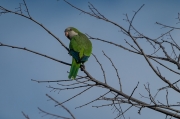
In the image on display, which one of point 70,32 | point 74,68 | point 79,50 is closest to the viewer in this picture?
point 74,68

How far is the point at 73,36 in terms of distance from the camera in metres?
5.98

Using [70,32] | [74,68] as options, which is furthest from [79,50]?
[70,32]

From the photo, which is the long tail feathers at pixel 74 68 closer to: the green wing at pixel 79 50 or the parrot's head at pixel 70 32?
the green wing at pixel 79 50

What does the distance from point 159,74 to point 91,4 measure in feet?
4.35

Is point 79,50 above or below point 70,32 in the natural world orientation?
below

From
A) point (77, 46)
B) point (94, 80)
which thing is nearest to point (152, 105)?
point (94, 80)

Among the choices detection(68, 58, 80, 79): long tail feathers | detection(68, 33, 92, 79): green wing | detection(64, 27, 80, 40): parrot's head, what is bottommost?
detection(68, 58, 80, 79): long tail feathers

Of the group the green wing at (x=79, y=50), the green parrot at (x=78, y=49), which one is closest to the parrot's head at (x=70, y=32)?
the green parrot at (x=78, y=49)

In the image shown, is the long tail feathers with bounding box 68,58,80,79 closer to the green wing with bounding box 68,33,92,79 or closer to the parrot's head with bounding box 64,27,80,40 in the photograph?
the green wing with bounding box 68,33,92,79

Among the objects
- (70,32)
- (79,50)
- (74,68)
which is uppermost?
(70,32)

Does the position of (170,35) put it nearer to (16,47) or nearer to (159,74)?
(159,74)


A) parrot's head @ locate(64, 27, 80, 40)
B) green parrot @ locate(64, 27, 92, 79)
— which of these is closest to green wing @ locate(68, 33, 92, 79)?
green parrot @ locate(64, 27, 92, 79)

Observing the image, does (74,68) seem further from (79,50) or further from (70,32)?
(70,32)

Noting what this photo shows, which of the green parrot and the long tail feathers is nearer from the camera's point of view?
the long tail feathers
